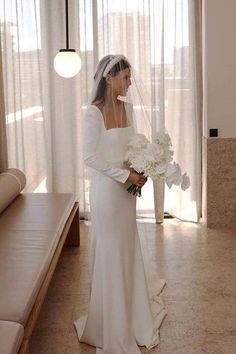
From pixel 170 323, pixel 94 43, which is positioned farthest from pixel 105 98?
pixel 94 43

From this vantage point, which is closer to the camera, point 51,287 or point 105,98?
point 105,98

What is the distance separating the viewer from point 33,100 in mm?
4832

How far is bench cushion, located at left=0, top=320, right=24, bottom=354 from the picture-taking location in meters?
1.77

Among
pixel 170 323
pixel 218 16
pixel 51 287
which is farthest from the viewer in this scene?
pixel 218 16

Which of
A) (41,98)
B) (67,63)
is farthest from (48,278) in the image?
(41,98)

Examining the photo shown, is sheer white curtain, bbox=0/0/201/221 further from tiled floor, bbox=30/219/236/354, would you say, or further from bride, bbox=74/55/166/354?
bride, bbox=74/55/166/354

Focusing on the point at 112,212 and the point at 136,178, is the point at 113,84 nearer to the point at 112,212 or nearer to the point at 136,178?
the point at 136,178

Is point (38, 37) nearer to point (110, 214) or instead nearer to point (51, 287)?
point (51, 287)

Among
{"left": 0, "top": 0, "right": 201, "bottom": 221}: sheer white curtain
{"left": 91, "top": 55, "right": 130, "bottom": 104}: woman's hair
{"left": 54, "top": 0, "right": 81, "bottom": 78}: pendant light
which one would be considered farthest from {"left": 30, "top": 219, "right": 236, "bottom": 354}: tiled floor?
{"left": 54, "top": 0, "right": 81, "bottom": 78}: pendant light

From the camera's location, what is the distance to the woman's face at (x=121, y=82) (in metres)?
2.34

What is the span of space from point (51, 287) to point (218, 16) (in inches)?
116

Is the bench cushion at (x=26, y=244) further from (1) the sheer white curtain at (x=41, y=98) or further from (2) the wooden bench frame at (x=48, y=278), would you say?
(1) the sheer white curtain at (x=41, y=98)

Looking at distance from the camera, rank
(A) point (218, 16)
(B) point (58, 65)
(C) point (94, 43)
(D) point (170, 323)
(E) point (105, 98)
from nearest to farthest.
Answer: (E) point (105, 98) → (D) point (170, 323) → (B) point (58, 65) → (A) point (218, 16) → (C) point (94, 43)

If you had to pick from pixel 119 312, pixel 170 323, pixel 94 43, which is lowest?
pixel 170 323
